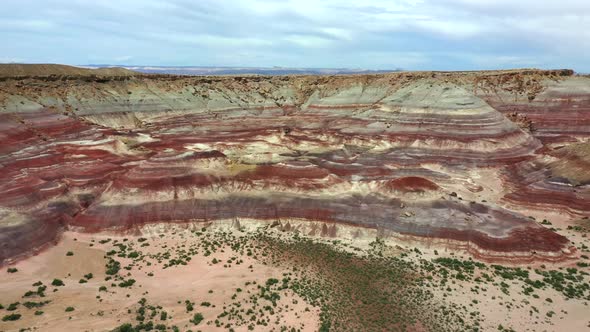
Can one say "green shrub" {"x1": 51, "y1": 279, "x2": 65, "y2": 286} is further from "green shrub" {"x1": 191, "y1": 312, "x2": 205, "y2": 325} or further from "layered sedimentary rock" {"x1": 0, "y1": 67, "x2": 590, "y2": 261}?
"green shrub" {"x1": 191, "y1": 312, "x2": 205, "y2": 325}

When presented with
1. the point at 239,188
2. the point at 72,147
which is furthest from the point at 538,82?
the point at 72,147

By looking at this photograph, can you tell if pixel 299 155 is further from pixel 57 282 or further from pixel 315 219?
pixel 57 282

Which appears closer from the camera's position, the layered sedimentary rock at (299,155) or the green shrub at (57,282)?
the green shrub at (57,282)

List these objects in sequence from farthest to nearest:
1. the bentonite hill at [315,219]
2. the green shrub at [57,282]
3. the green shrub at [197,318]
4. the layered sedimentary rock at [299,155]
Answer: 1. the layered sedimentary rock at [299,155]
2. the green shrub at [57,282]
3. the bentonite hill at [315,219]
4. the green shrub at [197,318]

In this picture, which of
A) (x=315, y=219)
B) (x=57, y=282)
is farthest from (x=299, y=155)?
(x=57, y=282)

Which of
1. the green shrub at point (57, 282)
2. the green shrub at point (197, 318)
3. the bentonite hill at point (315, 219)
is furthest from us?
the green shrub at point (57, 282)

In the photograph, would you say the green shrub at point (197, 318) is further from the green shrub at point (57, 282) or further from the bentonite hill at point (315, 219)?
the green shrub at point (57, 282)

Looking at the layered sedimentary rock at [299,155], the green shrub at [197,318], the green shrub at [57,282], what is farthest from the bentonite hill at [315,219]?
the green shrub at [57,282]
